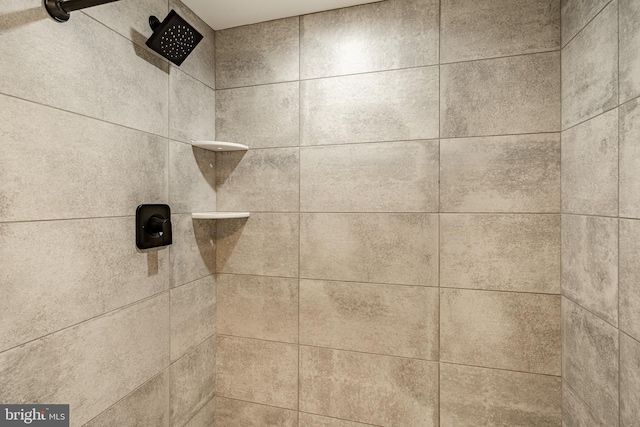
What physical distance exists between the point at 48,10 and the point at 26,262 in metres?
0.68

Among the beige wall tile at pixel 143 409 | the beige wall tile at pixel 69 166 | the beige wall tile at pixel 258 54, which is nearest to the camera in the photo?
the beige wall tile at pixel 69 166

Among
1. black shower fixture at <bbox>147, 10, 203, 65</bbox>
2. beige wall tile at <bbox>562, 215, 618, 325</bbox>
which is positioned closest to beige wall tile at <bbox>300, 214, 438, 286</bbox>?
beige wall tile at <bbox>562, 215, 618, 325</bbox>

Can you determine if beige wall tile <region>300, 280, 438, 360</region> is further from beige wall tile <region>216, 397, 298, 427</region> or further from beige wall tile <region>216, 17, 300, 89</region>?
beige wall tile <region>216, 17, 300, 89</region>

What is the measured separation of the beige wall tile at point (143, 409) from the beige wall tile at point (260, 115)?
111 centimetres

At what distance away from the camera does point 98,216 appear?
1068mm

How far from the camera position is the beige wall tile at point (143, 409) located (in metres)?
1.12

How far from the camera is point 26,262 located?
0.87 m

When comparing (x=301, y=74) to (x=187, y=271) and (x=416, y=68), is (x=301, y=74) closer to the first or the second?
(x=416, y=68)

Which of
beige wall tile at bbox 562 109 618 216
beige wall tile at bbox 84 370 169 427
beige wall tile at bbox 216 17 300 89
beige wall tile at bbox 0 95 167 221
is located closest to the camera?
beige wall tile at bbox 0 95 167 221

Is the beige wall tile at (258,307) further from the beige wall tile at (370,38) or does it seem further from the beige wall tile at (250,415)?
the beige wall tile at (370,38)

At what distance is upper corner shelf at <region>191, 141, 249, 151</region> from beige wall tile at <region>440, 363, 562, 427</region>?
1.31 m

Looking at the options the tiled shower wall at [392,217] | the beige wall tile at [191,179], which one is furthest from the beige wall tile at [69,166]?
the tiled shower wall at [392,217]

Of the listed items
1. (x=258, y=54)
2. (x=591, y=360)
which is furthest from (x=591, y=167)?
(x=258, y=54)

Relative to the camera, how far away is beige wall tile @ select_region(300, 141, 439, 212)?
56.2 inches
